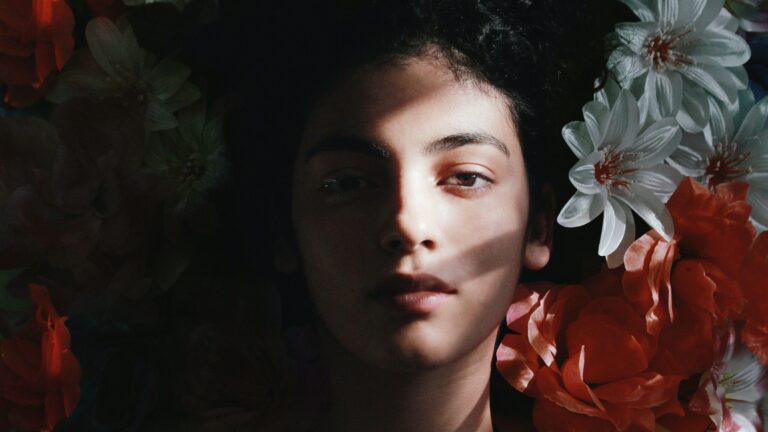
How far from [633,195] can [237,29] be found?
43 cm

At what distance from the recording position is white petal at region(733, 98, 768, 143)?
1.09 meters

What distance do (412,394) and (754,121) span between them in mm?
455

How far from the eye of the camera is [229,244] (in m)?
1.11

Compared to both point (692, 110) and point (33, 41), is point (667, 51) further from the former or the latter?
point (33, 41)

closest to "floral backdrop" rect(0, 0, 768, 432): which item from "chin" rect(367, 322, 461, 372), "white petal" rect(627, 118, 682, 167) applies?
"white petal" rect(627, 118, 682, 167)

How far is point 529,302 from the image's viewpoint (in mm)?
1056

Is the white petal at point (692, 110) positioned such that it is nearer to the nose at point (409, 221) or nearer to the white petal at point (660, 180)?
the white petal at point (660, 180)

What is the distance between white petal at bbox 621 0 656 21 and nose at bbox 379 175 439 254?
302 millimetres

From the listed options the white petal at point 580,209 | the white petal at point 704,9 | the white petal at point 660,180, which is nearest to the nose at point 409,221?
the white petal at point 580,209

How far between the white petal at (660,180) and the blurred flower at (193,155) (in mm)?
430

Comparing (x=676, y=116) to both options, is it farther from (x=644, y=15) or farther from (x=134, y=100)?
(x=134, y=100)

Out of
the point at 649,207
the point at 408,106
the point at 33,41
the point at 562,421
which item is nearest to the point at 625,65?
the point at 649,207

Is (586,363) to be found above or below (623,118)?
below

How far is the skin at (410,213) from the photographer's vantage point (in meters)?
0.95
